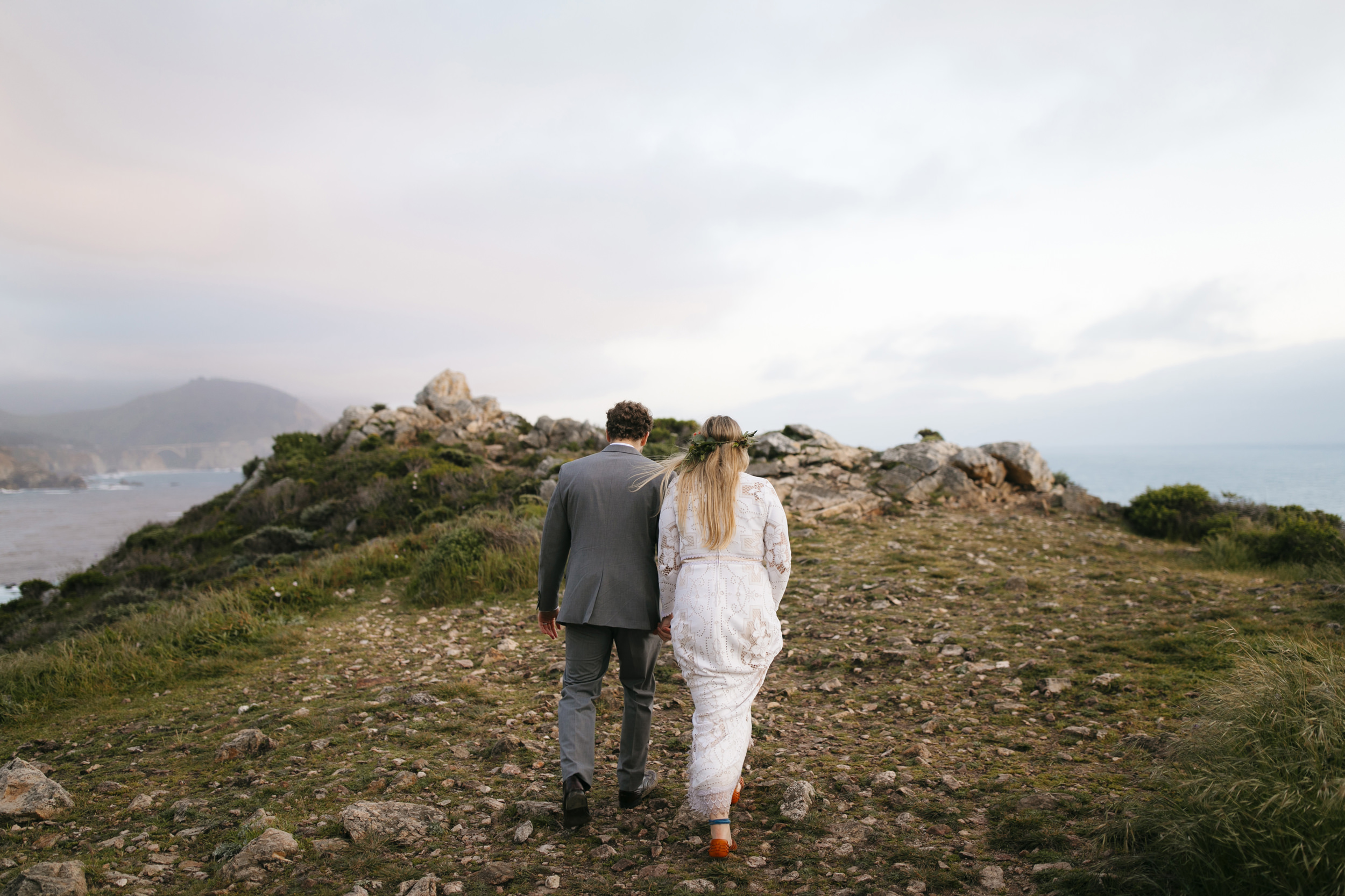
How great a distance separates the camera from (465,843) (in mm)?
3600

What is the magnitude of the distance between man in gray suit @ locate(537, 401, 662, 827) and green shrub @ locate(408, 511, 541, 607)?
5.75 m

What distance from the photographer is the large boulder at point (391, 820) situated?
3.62 metres

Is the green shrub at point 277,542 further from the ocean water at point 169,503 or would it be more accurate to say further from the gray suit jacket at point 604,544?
the gray suit jacket at point 604,544

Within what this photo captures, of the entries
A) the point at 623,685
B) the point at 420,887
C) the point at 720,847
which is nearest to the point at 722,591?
the point at 623,685

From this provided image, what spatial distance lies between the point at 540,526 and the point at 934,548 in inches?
269

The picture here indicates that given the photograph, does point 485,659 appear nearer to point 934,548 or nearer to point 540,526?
point 540,526

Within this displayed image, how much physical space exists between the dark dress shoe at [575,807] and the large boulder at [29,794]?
307 cm

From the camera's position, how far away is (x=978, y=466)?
16453 millimetres

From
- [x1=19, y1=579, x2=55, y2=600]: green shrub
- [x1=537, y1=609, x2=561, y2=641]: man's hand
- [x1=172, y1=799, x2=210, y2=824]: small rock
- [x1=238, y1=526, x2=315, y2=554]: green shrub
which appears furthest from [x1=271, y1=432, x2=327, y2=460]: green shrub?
[x1=537, y1=609, x2=561, y2=641]: man's hand

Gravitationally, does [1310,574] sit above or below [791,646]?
above

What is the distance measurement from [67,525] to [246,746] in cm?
5463

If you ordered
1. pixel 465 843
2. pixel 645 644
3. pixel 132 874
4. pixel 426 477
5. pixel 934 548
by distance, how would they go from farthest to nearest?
pixel 426 477
pixel 934 548
pixel 645 644
pixel 465 843
pixel 132 874

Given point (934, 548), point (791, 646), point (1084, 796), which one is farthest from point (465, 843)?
point (934, 548)

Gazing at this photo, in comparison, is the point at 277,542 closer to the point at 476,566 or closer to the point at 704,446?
the point at 476,566
